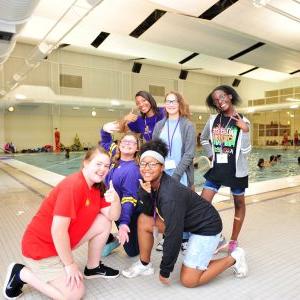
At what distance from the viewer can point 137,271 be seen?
2232 mm

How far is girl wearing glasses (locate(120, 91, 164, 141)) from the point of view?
2801 millimetres

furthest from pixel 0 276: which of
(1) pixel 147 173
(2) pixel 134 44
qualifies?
(2) pixel 134 44

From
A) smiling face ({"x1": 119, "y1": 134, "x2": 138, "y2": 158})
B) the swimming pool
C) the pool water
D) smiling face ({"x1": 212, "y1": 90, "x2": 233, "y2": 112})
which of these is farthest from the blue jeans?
the pool water

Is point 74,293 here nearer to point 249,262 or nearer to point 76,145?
point 249,262

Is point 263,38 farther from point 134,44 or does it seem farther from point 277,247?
point 277,247

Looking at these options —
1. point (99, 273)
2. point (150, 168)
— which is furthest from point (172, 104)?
point (99, 273)

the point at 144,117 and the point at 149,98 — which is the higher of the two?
the point at 149,98

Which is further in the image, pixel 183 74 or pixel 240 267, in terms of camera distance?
pixel 183 74

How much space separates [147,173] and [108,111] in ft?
72.7

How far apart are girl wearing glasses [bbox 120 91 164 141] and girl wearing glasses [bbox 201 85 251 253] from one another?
0.51 m

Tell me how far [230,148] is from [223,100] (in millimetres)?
413

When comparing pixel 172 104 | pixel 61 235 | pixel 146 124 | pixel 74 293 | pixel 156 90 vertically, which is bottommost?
pixel 74 293

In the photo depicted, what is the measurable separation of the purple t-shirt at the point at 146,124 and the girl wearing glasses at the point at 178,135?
0.55ft

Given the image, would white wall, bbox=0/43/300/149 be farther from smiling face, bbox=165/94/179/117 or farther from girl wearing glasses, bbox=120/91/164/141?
smiling face, bbox=165/94/179/117
